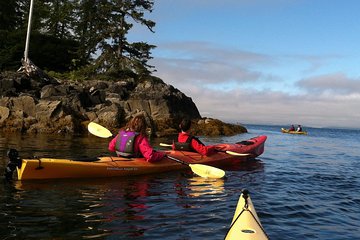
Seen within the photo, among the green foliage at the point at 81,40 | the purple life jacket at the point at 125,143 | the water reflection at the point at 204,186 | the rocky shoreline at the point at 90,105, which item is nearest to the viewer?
the water reflection at the point at 204,186

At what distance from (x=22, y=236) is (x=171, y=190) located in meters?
3.65

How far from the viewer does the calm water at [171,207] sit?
500 cm

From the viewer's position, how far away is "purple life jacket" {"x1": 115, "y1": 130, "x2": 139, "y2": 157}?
8.72m

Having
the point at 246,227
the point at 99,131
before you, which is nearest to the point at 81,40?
the point at 99,131

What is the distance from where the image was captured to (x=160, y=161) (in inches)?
382

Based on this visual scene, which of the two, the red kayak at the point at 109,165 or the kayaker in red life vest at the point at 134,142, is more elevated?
the kayaker in red life vest at the point at 134,142

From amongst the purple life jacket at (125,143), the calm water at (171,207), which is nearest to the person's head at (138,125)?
the purple life jacket at (125,143)

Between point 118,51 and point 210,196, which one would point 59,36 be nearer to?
point 118,51

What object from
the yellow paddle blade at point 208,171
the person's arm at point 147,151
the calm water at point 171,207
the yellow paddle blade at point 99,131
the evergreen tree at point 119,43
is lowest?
the calm water at point 171,207

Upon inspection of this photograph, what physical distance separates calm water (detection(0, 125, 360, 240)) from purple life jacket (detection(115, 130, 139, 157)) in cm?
66

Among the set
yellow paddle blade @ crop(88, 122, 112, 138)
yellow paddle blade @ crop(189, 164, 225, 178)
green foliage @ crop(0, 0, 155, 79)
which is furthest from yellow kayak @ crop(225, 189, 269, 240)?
green foliage @ crop(0, 0, 155, 79)

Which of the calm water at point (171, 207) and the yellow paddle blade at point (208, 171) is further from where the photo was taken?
the yellow paddle blade at point (208, 171)

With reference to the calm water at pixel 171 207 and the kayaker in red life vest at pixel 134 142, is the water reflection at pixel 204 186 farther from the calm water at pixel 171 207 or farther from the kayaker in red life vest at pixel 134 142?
the kayaker in red life vest at pixel 134 142

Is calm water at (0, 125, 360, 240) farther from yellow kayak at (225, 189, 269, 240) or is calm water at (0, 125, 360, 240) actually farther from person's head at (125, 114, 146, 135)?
person's head at (125, 114, 146, 135)
